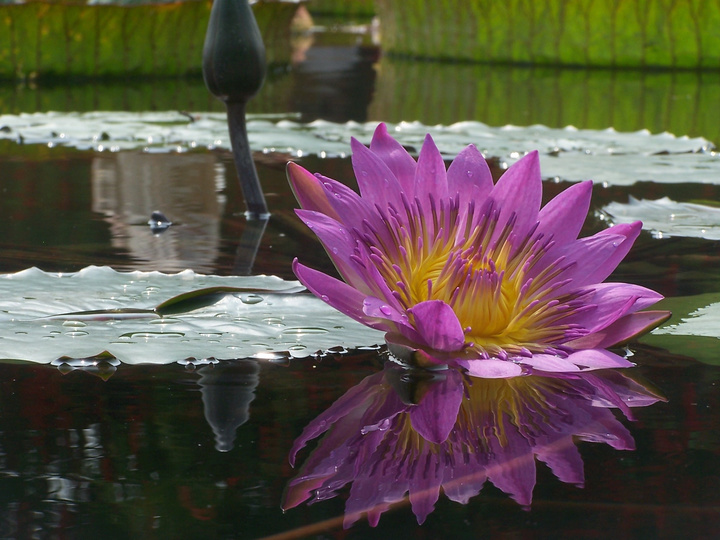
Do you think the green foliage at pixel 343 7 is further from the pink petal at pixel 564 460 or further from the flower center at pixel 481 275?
the pink petal at pixel 564 460

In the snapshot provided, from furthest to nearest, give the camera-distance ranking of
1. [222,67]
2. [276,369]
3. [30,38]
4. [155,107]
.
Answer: [30,38]
[155,107]
[222,67]
[276,369]

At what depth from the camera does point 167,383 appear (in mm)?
834

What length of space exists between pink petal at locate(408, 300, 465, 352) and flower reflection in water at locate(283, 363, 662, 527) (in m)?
0.05

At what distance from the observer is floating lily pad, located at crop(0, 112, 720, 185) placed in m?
1.89

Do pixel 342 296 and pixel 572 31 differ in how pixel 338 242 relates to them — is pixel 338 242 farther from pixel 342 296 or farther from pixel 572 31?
pixel 572 31

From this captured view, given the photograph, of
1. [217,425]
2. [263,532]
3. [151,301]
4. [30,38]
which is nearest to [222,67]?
[151,301]

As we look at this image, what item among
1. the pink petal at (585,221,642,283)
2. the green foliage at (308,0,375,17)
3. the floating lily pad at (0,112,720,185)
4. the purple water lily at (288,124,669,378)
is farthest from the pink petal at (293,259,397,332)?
the green foliage at (308,0,375,17)

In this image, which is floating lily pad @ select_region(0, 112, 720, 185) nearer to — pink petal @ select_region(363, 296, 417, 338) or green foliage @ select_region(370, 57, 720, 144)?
green foliage @ select_region(370, 57, 720, 144)

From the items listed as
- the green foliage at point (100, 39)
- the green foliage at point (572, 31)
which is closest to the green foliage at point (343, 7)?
the green foliage at point (572, 31)

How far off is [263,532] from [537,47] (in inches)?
193

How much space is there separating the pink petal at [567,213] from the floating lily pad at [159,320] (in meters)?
0.20

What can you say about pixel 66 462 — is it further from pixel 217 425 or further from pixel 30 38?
pixel 30 38

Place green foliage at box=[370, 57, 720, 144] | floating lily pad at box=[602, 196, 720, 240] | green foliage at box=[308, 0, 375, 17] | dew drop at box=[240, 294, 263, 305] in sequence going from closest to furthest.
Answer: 1. dew drop at box=[240, 294, 263, 305]
2. floating lily pad at box=[602, 196, 720, 240]
3. green foliage at box=[370, 57, 720, 144]
4. green foliage at box=[308, 0, 375, 17]

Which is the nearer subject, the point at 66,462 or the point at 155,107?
the point at 66,462
